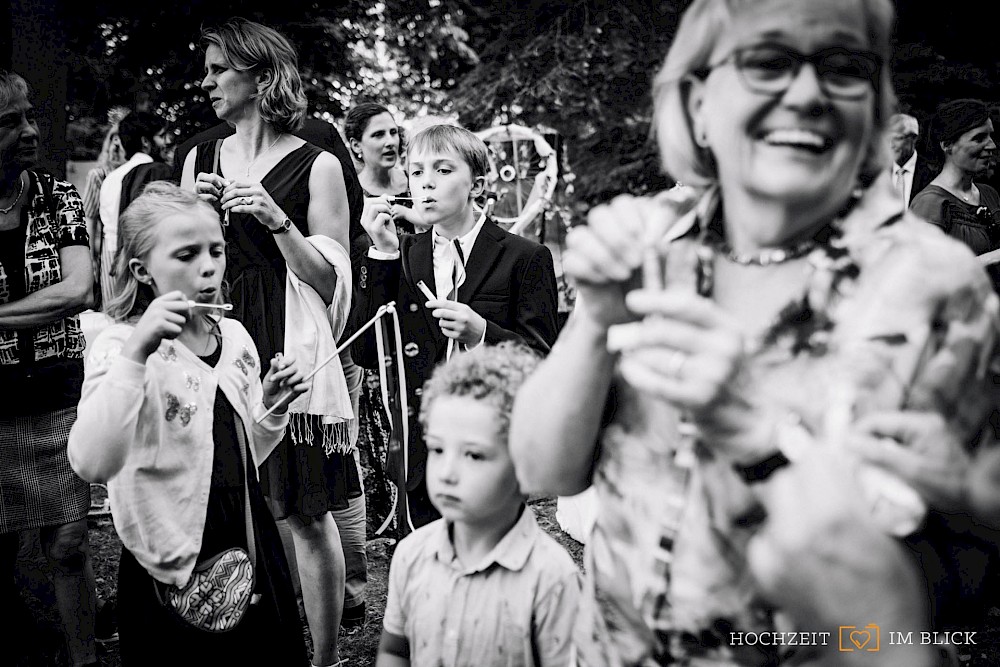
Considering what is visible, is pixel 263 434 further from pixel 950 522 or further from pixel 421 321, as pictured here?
pixel 950 522

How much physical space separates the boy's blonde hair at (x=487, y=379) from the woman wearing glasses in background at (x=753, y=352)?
21.1 inches

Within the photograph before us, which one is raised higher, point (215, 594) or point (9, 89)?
point (9, 89)

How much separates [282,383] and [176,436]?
0.33m

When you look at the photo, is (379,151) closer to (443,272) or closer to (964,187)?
(443,272)

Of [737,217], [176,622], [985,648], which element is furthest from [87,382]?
[985,648]

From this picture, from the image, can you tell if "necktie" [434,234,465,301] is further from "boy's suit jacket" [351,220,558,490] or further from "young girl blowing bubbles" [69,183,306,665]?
"young girl blowing bubbles" [69,183,306,665]

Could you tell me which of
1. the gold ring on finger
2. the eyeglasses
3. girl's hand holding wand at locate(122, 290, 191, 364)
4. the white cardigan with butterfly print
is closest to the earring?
the eyeglasses

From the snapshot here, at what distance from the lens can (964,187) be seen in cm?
514

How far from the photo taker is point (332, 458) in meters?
3.51

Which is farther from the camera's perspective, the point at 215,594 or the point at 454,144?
the point at 454,144

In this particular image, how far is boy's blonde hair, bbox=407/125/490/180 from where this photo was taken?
11.1ft

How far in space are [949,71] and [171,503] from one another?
6.44 metres

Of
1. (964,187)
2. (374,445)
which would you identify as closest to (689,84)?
(374,445)

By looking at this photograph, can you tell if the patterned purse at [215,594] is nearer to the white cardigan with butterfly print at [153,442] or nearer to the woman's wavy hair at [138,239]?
the white cardigan with butterfly print at [153,442]
